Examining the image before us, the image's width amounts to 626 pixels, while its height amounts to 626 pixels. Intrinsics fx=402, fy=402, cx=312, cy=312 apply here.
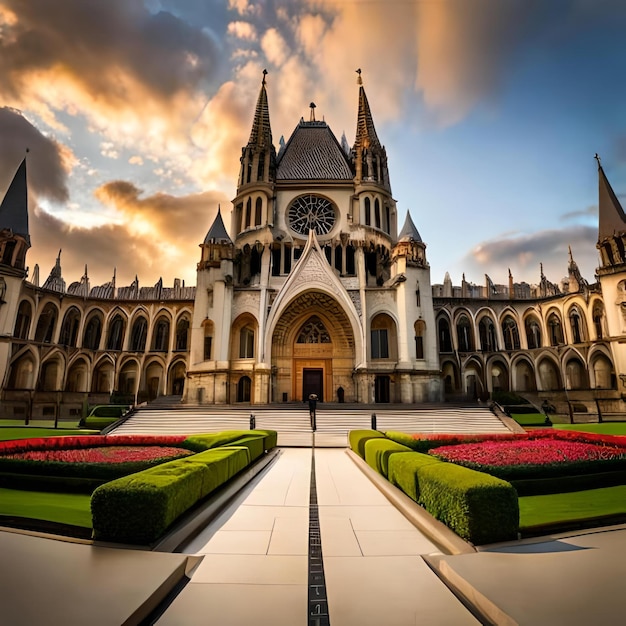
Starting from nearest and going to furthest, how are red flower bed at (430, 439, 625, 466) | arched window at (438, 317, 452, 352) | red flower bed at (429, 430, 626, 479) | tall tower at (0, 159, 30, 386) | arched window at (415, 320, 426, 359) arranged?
red flower bed at (429, 430, 626, 479) → red flower bed at (430, 439, 625, 466) → arched window at (415, 320, 426, 359) → tall tower at (0, 159, 30, 386) → arched window at (438, 317, 452, 352)

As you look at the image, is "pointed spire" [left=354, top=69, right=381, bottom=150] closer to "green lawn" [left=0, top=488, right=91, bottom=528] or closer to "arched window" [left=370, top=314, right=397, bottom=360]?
"arched window" [left=370, top=314, right=397, bottom=360]

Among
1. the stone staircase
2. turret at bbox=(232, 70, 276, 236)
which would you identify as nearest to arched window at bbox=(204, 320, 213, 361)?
the stone staircase

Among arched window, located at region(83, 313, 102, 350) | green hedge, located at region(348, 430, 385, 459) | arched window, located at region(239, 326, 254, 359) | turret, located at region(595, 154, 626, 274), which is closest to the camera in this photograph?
green hedge, located at region(348, 430, 385, 459)

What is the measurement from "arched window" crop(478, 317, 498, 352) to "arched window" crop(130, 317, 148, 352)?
35.5 metres

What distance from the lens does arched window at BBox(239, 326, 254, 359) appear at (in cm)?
3206

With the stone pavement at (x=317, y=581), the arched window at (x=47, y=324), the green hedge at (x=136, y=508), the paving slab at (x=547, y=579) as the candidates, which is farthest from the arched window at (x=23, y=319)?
the paving slab at (x=547, y=579)

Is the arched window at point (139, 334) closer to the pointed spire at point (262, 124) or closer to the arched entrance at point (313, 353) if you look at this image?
the arched entrance at point (313, 353)

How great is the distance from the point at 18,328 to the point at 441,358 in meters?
39.3

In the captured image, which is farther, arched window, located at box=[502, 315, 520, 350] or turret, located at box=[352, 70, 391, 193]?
arched window, located at box=[502, 315, 520, 350]

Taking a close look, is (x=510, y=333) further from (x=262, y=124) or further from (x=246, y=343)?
(x=262, y=124)

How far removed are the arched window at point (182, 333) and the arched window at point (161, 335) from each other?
1.13 m

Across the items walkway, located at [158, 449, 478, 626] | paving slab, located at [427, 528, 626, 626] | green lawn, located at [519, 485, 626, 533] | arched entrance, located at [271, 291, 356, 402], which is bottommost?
walkway, located at [158, 449, 478, 626]

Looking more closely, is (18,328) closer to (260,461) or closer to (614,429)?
(260,461)

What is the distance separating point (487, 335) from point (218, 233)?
28.8 m
